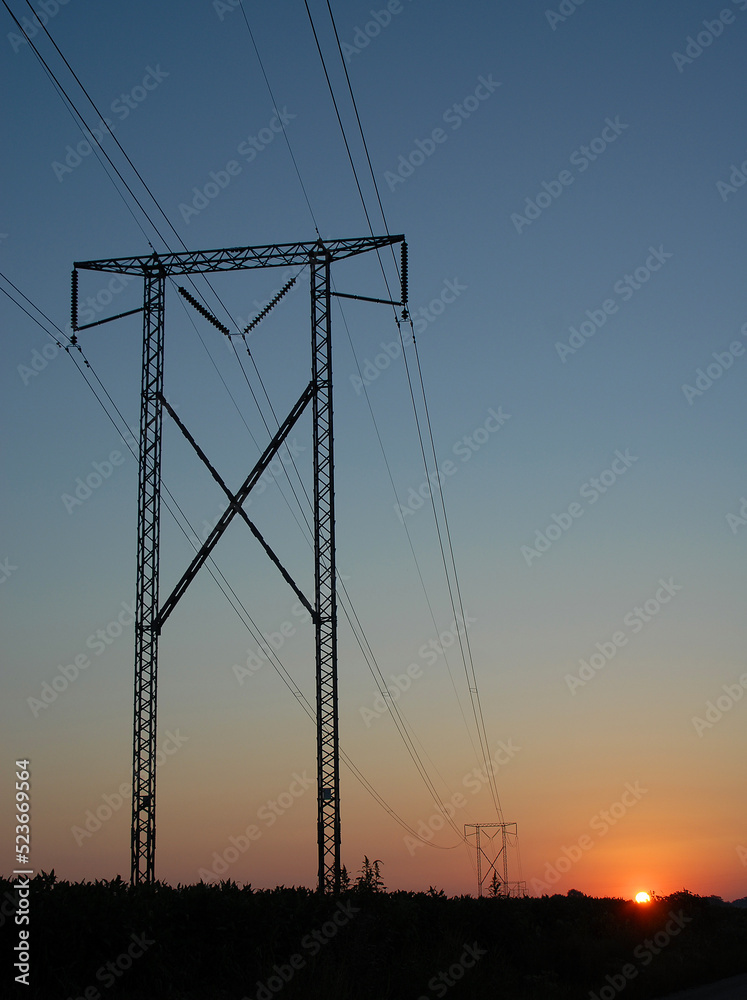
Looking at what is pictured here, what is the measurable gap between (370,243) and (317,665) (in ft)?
46.8

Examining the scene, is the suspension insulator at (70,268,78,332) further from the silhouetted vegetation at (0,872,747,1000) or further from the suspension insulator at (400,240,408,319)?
the silhouetted vegetation at (0,872,747,1000)

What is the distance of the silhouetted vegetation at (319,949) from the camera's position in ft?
56.8

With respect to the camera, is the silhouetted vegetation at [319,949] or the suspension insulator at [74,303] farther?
the suspension insulator at [74,303]

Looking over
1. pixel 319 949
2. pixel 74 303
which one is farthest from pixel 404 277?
pixel 319 949

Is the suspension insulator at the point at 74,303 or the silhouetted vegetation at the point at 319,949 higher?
the suspension insulator at the point at 74,303

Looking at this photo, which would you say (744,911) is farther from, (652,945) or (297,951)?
(297,951)

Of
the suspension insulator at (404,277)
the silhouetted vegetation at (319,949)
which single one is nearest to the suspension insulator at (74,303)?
the suspension insulator at (404,277)

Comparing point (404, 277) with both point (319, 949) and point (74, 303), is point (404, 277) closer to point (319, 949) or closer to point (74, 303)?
point (74, 303)

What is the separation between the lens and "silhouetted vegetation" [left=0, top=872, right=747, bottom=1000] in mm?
17312

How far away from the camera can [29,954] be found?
1642 cm

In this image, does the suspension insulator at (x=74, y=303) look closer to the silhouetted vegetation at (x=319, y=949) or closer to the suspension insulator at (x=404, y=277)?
the suspension insulator at (x=404, y=277)

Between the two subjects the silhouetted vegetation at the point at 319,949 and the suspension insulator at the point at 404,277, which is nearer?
the silhouetted vegetation at the point at 319,949

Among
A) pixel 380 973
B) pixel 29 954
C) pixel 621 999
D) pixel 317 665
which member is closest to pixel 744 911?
pixel 621 999

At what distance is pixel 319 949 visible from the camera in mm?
21031
